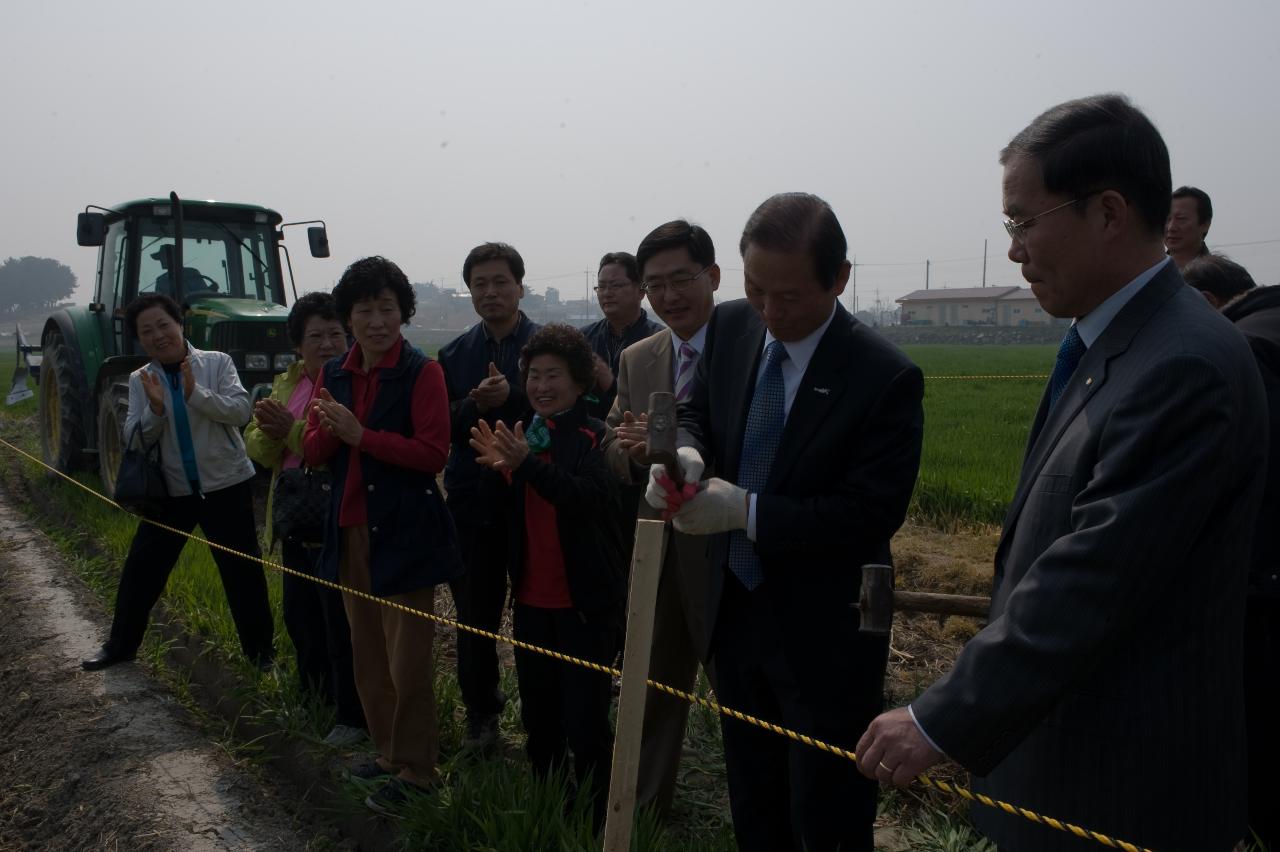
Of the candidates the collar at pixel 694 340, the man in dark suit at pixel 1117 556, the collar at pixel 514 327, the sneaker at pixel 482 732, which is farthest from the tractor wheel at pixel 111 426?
the man in dark suit at pixel 1117 556

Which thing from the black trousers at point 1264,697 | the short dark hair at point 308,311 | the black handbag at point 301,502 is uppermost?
the short dark hair at point 308,311

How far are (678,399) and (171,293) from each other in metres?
7.27

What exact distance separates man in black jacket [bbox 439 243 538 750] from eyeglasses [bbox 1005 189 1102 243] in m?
2.05

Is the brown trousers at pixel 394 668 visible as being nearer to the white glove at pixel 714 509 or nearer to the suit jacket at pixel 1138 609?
the white glove at pixel 714 509

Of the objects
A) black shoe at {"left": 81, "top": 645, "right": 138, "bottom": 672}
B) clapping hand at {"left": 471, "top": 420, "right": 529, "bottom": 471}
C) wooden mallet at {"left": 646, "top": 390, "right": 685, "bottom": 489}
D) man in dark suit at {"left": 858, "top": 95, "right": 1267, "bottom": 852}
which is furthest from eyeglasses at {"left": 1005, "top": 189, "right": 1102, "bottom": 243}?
black shoe at {"left": 81, "top": 645, "right": 138, "bottom": 672}

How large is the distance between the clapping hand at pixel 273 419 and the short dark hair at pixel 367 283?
0.48 metres

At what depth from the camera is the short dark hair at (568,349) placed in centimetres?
314

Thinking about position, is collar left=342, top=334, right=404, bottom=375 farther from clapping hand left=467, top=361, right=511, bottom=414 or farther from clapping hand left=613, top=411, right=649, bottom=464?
clapping hand left=613, top=411, right=649, bottom=464

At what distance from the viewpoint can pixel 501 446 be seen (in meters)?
2.85

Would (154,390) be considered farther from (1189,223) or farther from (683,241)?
(1189,223)

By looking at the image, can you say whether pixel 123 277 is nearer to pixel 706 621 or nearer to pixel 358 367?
pixel 358 367

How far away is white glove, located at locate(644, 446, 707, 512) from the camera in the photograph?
2.03m

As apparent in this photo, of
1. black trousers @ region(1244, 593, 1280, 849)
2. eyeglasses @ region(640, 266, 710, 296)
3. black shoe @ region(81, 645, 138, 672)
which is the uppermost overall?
eyeglasses @ region(640, 266, 710, 296)

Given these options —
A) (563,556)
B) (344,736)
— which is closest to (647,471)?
(563,556)
